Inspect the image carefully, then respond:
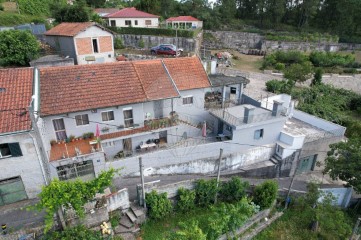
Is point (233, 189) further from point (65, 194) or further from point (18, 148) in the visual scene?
point (18, 148)

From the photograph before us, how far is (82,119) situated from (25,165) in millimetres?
5663

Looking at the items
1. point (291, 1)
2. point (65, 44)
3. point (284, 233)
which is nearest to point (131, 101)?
point (284, 233)

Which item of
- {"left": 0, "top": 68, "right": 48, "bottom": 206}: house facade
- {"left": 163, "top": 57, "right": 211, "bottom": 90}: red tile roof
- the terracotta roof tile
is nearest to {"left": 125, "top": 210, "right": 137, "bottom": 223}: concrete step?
{"left": 0, "top": 68, "right": 48, "bottom": 206}: house facade

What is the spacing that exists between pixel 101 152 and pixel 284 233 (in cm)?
1525

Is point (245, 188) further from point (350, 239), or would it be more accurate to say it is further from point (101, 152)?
point (101, 152)

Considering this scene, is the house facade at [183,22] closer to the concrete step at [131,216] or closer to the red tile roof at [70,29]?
the red tile roof at [70,29]

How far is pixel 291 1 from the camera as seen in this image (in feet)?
239

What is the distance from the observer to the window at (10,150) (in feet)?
52.7

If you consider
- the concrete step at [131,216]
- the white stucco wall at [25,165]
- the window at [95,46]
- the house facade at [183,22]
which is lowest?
the concrete step at [131,216]

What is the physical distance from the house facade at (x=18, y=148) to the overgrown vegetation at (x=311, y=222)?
16605 millimetres

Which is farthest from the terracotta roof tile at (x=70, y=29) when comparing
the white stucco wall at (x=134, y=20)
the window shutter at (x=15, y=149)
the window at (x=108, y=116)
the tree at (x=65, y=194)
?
the tree at (x=65, y=194)

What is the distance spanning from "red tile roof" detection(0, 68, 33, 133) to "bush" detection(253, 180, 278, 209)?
55.7 ft

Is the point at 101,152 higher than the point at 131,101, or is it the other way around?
the point at 131,101

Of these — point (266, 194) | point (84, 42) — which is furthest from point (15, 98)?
point (266, 194)
